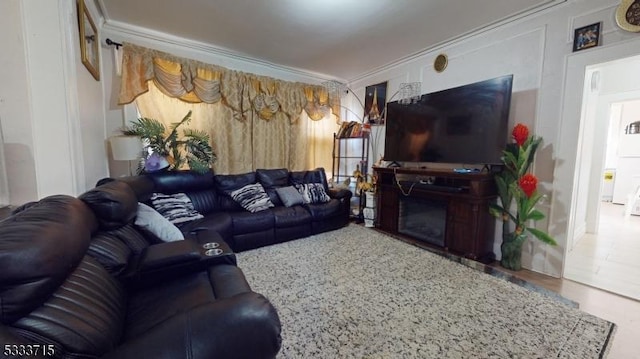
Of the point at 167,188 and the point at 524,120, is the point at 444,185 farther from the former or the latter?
the point at 167,188

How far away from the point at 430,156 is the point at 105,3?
12.7ft

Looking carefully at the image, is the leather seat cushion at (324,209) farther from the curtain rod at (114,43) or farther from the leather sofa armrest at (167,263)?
the curtain rod at (114,43)

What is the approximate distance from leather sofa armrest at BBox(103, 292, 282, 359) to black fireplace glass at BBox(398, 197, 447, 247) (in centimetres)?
276

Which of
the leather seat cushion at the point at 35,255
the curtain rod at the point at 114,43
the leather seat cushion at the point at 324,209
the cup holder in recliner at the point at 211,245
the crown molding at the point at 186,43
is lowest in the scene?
the leather seat cushion at the point at 324,209

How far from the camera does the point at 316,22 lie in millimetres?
2707

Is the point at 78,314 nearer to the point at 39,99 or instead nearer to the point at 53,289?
the point at 53,289

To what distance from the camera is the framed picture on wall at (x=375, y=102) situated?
4186mm

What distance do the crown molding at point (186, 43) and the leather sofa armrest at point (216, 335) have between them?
3538mm

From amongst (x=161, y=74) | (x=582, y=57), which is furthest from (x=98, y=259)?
(x=582, y=57)

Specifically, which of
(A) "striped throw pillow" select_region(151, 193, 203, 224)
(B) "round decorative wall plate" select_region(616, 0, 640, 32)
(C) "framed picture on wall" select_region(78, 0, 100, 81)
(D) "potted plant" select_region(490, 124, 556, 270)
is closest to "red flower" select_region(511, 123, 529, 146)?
(D) "potted plant" select_region(490, 124, 556, 270)

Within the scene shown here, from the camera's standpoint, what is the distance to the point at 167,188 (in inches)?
112

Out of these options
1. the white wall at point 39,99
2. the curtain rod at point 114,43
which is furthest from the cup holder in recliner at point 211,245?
the curtain rod at point 114,43

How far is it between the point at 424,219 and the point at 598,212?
2.70 meters

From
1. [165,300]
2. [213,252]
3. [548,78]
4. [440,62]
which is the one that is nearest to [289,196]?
[213,252]
